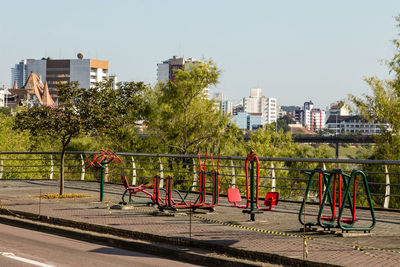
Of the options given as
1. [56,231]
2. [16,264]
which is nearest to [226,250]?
[16,264]

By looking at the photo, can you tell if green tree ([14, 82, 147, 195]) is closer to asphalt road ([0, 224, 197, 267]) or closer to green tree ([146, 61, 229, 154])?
asphalt road ([0, 224, 197, 267])

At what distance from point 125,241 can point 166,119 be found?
3854 cm

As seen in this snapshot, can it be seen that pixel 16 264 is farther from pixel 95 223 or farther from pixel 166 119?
pixel 166 119

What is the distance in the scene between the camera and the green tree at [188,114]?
47.4m

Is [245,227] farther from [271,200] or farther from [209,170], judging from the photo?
[209,170]

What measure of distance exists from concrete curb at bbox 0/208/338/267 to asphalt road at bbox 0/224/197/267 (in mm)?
228

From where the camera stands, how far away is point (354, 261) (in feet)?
25.7

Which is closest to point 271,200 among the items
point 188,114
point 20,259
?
point 20,259

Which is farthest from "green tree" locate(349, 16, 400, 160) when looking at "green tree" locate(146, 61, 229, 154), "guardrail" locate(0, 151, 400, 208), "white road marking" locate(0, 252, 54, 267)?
"white road marking" locate(0, 252, 54, 267)

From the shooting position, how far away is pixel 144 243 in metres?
9.70

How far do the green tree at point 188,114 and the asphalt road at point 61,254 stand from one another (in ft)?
121

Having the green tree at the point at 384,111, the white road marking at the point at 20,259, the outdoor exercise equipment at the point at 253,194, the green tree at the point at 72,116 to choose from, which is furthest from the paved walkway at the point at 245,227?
the green tree at the point at 384,111

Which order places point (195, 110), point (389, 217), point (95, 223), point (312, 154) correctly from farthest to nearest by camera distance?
point (312, 154), point (195, 110), point (389, 217), point (95, 223)

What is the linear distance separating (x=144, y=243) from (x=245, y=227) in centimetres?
218
